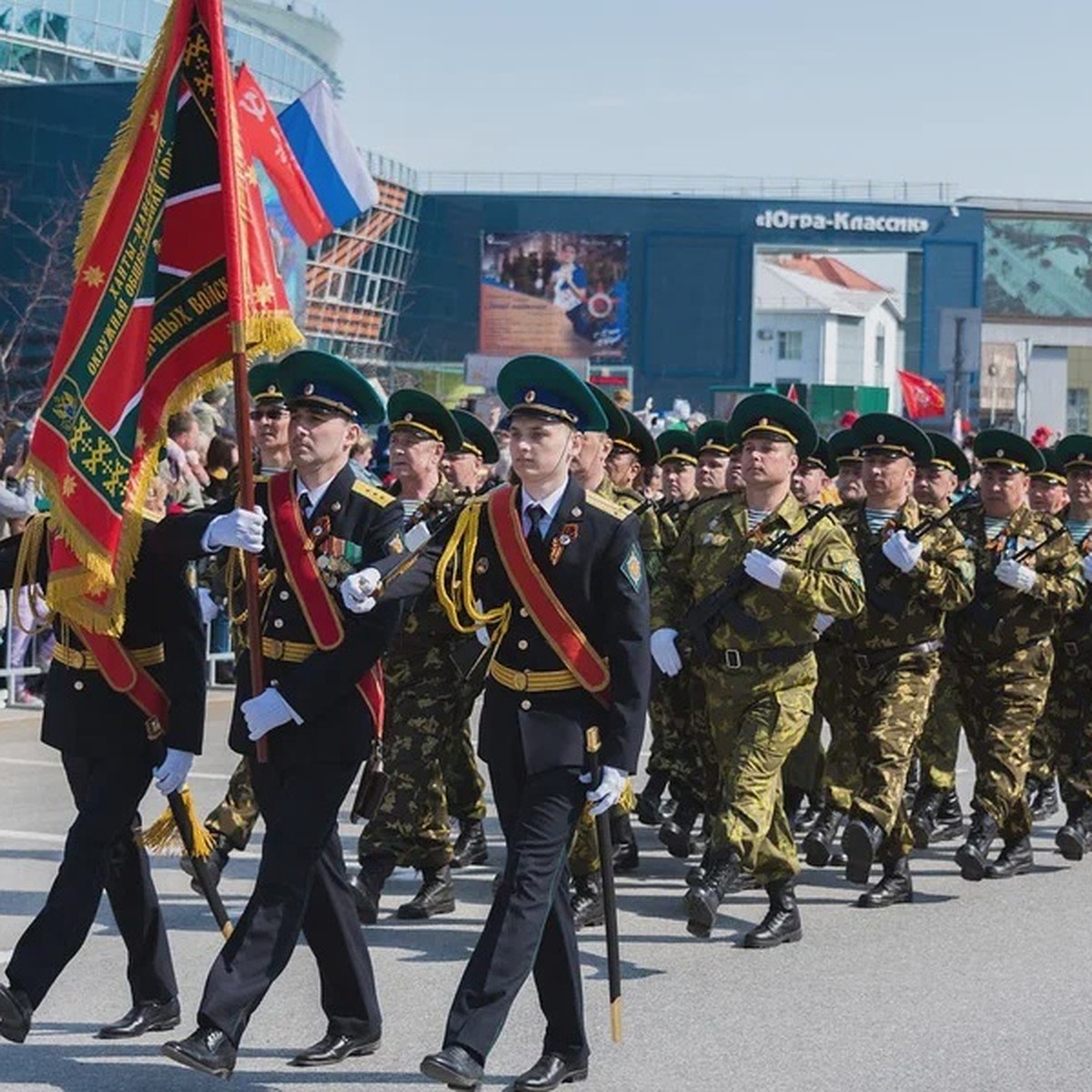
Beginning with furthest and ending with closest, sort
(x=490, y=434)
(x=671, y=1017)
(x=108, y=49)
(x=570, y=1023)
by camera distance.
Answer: (x=108, y=49) < (x=490, y=434) < (x=671, y=1017) < (x=570, y=1023)

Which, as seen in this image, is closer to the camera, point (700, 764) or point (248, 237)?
point (248, 237)

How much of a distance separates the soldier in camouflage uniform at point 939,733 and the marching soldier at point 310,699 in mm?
4582

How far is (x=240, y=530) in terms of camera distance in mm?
6547

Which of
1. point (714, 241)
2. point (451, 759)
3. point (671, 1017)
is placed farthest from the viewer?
point (714, 241)

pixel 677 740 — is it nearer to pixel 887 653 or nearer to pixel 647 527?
pixel 647 527

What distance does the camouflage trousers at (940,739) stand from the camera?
11453mm

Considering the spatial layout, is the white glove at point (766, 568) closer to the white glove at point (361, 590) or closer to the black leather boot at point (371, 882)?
the black leather boot at point (371, 882)

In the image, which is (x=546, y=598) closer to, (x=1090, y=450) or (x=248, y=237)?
(x=248, y=237)

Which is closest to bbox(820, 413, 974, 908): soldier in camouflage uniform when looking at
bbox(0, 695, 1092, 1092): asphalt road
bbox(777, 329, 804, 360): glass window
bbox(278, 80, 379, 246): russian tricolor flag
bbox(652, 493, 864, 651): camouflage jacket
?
bbox(0, 695, 1092, 1092): asphalt road

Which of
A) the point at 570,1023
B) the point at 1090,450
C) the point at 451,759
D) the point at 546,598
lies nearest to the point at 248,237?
the point at 546,598

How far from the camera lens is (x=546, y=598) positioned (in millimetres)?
6770

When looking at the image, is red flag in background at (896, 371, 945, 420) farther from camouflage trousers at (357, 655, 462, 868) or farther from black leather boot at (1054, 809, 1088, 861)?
camouflage trousers at (357, 655, 462, 868)

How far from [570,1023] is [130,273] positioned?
257cm

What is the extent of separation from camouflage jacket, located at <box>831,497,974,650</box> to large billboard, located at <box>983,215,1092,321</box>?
Result: 326 ft
